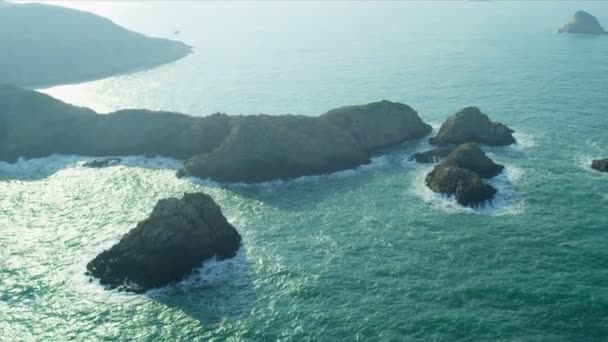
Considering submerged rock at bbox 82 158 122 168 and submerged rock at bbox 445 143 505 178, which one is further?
submerged rock at bbox 82 158 122 168

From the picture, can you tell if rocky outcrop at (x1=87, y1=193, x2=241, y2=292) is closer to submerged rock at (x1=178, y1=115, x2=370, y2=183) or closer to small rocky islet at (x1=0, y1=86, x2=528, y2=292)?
small rocky islet at (x1=0, y1=86, x2=528, y2=292)

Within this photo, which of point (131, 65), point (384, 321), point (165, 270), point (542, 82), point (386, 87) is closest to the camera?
point (384, 321)

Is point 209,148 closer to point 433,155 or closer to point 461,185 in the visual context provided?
point 433,155

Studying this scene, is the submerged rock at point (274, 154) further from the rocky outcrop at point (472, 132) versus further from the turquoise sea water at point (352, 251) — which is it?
the rocky outcrop at point (472, 132)

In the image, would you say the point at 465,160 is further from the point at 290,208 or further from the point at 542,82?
the point at 542,82

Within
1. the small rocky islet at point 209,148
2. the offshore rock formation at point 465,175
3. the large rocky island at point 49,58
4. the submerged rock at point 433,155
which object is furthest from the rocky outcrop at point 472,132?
the large rocky island at point 49,58

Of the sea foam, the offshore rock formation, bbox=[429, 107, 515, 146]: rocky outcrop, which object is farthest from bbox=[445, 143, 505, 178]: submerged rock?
bbox=[429, 107, 515, 146]: rocky outcrop

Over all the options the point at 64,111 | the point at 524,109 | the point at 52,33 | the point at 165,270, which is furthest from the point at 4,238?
the point at 52,33
